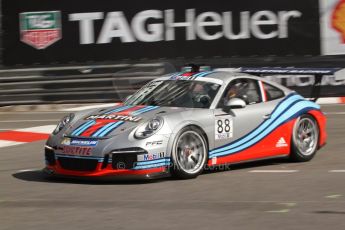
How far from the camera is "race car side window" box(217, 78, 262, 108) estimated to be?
878cm

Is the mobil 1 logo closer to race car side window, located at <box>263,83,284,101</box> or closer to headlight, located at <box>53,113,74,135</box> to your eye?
race car side window, located at <box>263,83,284,101</box>

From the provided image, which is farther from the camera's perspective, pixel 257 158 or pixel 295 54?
pixel 295 54

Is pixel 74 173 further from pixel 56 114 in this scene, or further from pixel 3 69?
pixel 3 69

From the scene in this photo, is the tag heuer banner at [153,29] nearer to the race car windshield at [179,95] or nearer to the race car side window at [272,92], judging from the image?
the race car side window at [272,92]

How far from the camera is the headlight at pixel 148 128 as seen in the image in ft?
25.5


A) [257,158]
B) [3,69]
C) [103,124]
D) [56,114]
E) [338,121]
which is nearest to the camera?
[103,124]

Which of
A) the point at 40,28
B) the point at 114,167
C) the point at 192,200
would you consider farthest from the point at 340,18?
the point at 192,200

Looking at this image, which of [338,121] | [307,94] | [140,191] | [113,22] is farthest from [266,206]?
[113,22]

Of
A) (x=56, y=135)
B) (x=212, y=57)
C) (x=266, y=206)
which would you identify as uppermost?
(x=212, y=57)

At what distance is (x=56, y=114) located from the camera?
16.7 m

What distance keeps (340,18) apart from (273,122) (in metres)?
8.41

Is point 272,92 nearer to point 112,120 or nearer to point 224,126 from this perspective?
point 224,126

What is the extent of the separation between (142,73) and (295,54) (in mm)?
3619

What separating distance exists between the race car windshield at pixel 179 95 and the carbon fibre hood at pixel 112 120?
217mm
